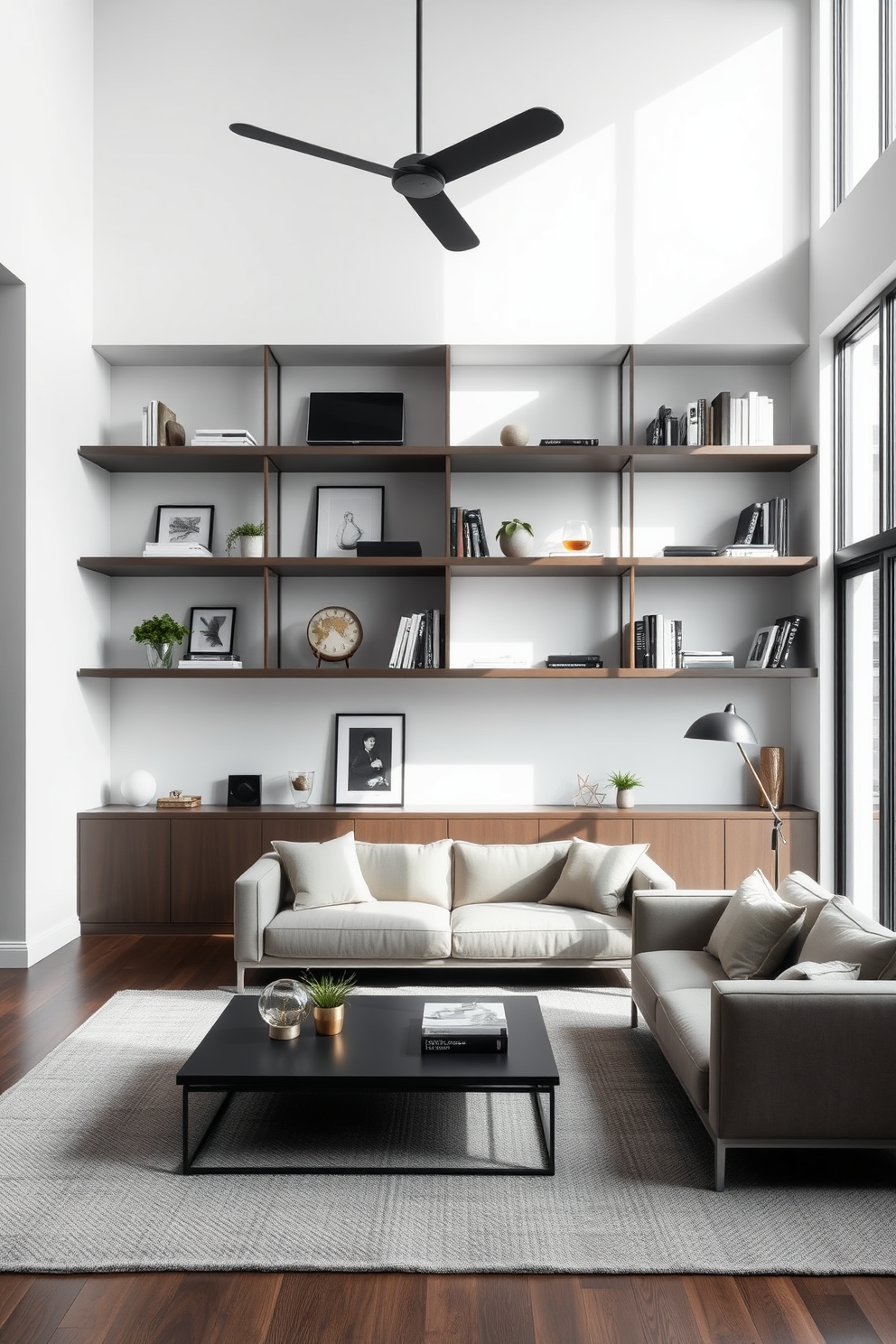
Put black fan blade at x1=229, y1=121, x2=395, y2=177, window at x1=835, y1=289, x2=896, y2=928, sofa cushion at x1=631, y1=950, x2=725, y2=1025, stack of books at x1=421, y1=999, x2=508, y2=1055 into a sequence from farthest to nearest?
window at x1=835, y1=289, x2=896, y2=928, sofa cushion at x1=631, y1=950, x2=725, y2=1025, black fan blade at x1=229, y1=121, x2=395, y2=177, stack of books at x1=421, y1=999, x2=508, y2=1055

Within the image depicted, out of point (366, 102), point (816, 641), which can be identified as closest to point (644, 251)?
point (366, 102)

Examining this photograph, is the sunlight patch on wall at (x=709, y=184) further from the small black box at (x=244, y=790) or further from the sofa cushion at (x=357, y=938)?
the sofa cushion at (x=357, y=938)

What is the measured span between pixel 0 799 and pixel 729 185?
497 centimetres

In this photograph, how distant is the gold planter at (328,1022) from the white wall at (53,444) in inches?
93.7

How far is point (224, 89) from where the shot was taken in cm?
579

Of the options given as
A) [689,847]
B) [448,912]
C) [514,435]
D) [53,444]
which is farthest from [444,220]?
[689,847]

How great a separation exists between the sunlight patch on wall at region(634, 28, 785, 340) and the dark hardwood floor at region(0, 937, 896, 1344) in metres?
4.69

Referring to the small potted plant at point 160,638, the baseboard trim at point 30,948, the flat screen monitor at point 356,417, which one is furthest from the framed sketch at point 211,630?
the baseboard trim at point 30,948

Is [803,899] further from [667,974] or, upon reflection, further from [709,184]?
[709,184]

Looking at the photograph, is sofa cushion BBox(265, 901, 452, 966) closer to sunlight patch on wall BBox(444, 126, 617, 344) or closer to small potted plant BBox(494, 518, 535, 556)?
small potted plant BBox(494, 518, 535, 556)

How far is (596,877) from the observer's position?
4.74 m

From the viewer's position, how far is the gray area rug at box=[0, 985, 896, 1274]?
245cm

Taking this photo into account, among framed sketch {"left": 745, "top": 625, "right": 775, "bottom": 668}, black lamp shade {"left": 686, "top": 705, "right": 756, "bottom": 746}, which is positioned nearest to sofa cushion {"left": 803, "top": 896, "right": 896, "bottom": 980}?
black lamp shade {"left": 686, "top": 705, "right": 756, "bottom": 746}

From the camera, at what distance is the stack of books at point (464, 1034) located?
305 centimetres
